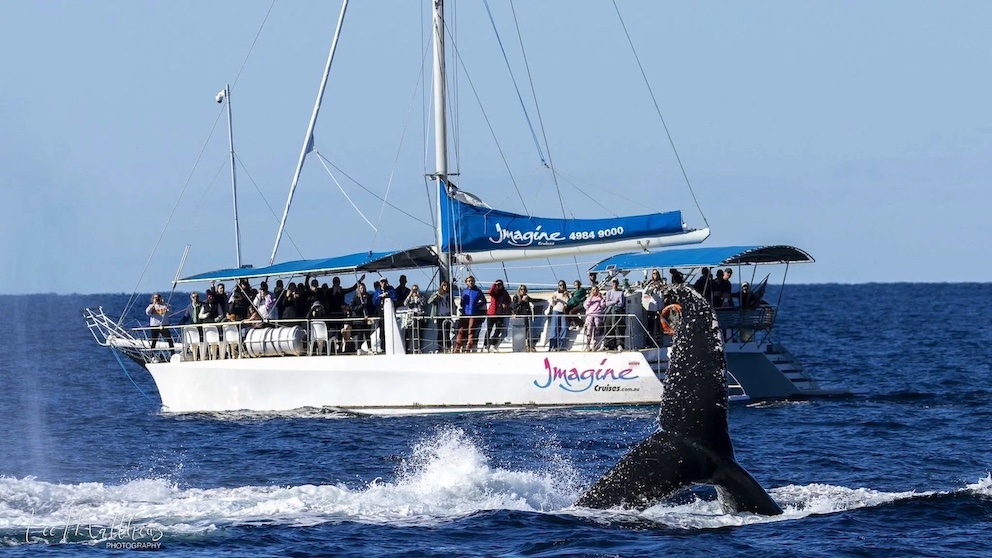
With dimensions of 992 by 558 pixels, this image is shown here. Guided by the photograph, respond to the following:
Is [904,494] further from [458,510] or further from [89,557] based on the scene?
[89,557]

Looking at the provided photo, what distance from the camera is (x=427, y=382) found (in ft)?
96.9

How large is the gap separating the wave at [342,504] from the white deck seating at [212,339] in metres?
11.8

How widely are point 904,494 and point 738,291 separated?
45.2 ft

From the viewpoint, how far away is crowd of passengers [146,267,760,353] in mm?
28969

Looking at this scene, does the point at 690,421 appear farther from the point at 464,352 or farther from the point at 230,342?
the point at 230,342

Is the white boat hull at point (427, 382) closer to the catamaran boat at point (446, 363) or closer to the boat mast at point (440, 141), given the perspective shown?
the catamaran boat at point (446, 363)

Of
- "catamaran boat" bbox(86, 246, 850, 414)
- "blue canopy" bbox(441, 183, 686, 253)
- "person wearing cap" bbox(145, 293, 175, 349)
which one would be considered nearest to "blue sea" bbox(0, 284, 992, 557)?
"catamaran boat" bbox(86, 246, 850, 414)

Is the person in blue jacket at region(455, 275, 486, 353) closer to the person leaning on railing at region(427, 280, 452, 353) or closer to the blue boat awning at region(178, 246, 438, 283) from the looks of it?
the person leaning on railing at region(427, 280, 452, 353)

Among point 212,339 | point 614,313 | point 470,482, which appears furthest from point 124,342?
point 470,482

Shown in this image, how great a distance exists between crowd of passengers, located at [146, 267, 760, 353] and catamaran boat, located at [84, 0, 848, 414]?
152 millimetres

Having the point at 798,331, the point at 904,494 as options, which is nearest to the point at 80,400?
the point at 904,494

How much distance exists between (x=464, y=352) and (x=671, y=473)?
573 inches

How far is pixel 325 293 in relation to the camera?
3164 centimetres

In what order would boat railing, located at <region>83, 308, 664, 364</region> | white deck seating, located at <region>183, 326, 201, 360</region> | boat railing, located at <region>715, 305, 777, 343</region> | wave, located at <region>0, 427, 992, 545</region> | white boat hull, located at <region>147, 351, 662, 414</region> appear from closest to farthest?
wave, located at <region>0, 427, 992, 545</region> → white boat hull, located at <region>147, 351, 662, 414</region> → boat railing, located at <region>83, 308, 664, 364</region> → boat railing, located at <region>715, 305, 777, 343</region> → white deck seating, located at <region>183, 326, 201, 360</region>
